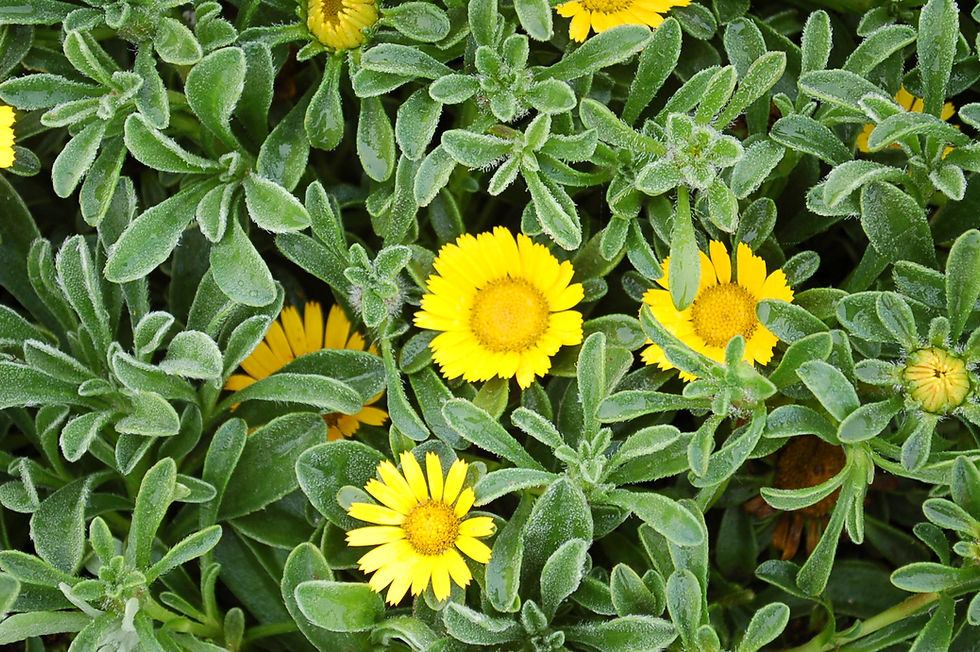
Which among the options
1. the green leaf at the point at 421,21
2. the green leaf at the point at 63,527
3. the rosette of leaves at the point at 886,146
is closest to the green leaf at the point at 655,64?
the rosette of leaves at the point at 886,146

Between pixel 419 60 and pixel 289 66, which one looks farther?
pixel 289 66

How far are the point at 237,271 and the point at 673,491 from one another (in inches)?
32.1

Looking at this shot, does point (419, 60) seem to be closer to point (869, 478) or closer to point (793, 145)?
point (793, 145)

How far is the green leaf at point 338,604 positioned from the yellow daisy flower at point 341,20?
2.82ft

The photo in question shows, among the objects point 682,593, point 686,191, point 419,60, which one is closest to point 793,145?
point 686,191

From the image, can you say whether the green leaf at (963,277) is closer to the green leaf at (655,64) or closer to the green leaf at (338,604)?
the green leaf at (655,64)

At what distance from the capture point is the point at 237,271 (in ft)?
5.35

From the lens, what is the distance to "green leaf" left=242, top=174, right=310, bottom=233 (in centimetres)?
158

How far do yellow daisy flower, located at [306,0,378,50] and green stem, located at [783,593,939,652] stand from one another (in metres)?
1.24

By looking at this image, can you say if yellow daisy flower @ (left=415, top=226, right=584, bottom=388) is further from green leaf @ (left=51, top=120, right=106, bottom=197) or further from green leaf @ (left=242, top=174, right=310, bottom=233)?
green leaf @ (left=51, top=120, right=106, bottom=197)

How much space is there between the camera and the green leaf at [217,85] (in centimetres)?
158

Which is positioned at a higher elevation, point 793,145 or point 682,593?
point 793,145

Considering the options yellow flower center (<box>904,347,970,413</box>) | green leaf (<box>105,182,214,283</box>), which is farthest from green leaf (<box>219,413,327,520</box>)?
yellow flower center (<box>904,347,970,413</box>)

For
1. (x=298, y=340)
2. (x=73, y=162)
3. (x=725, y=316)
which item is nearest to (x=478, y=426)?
(x=725, y=316)
